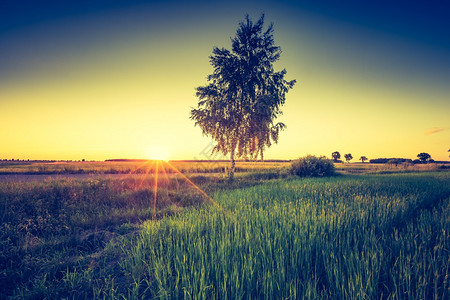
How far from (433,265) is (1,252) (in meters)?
7.17

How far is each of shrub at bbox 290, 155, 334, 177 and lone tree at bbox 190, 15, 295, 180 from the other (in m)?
4.65

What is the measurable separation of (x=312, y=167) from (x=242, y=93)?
395 inches

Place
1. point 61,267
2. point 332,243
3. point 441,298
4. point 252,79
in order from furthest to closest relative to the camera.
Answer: point 252,79
point 61,267
point 332,243
point 441,298

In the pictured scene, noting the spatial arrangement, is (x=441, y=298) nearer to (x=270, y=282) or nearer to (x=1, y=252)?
(x=270, y=282)

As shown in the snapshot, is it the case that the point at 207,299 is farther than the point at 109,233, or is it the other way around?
the point at 109,233

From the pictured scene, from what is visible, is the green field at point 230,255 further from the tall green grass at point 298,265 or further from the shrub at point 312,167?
the shrub at point 312,167

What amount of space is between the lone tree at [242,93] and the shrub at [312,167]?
4.65 meters

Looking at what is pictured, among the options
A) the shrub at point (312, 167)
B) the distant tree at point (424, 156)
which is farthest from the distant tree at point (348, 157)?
the shrub at point (312, 167)

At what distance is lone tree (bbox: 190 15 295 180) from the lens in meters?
17.5

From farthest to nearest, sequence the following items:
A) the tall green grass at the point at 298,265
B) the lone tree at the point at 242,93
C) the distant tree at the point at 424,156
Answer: the distant tree at the point at 424,156, the lone tree at the point at 242,93, the tall green grass at the point at 298,265

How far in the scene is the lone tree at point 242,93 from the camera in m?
17.5

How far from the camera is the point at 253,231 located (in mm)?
3734

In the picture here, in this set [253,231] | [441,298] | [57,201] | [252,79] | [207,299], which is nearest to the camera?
[441,298]

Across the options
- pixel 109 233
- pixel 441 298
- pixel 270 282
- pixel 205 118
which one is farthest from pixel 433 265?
pixel 205 118
